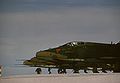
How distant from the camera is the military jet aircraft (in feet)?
10.2

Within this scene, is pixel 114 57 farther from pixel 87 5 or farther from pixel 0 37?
pixel 0 37

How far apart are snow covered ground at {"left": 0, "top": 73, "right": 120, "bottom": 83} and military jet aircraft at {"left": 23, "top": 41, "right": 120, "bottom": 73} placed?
0.06m

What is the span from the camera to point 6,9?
3.11 metres

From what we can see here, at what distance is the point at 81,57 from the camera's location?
3.17 metres

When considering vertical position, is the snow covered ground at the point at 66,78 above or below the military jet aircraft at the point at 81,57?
below

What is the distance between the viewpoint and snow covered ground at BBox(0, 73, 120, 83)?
120 inches

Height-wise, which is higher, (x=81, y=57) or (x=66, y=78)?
(x=81, y=57)

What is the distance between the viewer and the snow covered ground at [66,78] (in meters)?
3.04

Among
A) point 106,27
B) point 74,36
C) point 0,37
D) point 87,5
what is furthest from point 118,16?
point 0,37

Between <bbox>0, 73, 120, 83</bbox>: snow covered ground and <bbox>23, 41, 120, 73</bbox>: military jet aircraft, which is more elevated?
<bbox>23, 41, 120, 73</bbox>: military jet aircraft

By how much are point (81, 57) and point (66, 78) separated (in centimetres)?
32

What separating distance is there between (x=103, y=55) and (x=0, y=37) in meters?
1.27

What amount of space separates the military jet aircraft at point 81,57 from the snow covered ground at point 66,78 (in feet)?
0.20

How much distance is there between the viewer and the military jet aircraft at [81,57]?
10.2 ft
